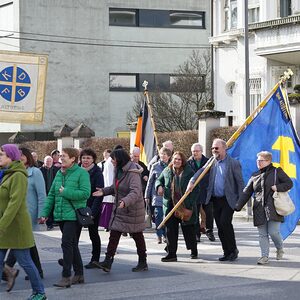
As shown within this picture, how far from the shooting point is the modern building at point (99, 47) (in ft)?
162

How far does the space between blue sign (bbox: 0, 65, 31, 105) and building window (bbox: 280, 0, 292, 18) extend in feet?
61.6

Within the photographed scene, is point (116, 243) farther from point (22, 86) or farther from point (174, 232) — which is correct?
point (22, 86)

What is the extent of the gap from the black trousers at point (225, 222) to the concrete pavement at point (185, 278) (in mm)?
306

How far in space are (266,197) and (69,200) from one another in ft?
10.7

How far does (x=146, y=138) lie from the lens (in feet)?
64.1

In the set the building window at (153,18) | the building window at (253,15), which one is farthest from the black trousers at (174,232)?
the building window at (153,18)

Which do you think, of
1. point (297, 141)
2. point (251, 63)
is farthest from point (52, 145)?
point (297, 141)

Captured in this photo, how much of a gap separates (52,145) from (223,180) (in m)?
24.0

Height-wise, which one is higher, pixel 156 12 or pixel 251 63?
pixel 156 12

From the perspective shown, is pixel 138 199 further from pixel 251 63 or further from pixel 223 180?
pixel 251 63

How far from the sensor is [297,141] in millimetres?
13945

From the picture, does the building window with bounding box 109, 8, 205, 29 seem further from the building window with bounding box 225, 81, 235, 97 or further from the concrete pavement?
the concrete pavement

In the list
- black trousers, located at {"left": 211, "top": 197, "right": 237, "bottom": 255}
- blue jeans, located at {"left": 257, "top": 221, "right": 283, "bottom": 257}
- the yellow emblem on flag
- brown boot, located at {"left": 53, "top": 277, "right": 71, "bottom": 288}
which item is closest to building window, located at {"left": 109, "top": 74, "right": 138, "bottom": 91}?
the yellow emblem on flag

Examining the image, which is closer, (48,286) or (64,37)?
(48,286)
